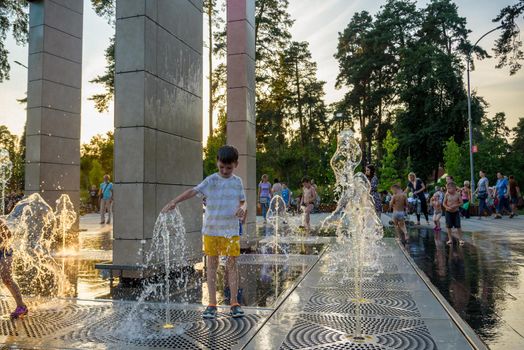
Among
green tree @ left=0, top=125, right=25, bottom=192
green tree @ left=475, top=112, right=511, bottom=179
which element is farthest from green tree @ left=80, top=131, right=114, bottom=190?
green tree @ left=475, top=112, right=511, bottom=179

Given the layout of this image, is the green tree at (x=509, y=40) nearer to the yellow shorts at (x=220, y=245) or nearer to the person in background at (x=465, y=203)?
the person in background at (x=465, y=203)

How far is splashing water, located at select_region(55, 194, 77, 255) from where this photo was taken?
12.2m

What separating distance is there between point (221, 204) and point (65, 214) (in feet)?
30.3

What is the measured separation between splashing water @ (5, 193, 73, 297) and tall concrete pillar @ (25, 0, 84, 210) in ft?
1.50

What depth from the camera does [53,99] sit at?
40.1 ft

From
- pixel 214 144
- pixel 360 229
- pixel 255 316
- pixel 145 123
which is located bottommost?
pixel 255 316

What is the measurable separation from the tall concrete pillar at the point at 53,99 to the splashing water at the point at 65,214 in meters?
0.17

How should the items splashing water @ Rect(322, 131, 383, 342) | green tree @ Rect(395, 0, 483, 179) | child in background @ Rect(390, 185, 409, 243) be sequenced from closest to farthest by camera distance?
splashing water @ Rect(322, 131, 383, 342) → child in background @ Rect(390, 185, 409, 243) → green tree @ Rect(395, 0, 483, 179)

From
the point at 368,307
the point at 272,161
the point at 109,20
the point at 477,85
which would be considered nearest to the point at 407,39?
the point at 477,85

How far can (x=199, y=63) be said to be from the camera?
28.9ft

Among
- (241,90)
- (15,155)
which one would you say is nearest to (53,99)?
(241,90)

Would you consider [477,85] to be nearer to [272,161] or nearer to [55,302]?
[272,161]

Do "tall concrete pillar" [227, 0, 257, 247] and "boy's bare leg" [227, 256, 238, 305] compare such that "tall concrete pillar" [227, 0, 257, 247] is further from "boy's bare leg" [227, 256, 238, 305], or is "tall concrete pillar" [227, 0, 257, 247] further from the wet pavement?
"boy's bare leg" [227, 256, 238, 305]

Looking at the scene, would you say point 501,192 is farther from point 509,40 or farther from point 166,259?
point 166,259
